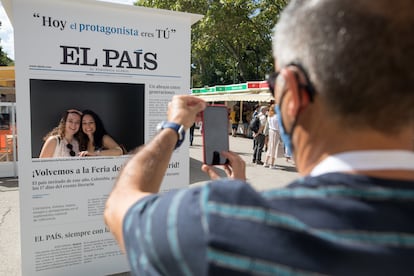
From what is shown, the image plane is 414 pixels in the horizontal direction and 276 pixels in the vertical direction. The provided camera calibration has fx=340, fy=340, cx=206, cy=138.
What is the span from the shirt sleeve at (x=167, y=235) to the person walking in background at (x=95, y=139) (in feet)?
7.45

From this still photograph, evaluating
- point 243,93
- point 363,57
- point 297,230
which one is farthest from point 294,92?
point 243,93

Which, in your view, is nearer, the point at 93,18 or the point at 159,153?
the point at 159,153

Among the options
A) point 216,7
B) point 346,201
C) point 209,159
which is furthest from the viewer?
point 216,7

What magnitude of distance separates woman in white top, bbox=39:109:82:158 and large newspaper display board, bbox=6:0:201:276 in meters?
0.05

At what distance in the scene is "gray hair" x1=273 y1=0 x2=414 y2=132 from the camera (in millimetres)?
700

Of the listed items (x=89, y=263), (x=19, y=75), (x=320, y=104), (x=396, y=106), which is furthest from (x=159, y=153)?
(x=89, y=263)

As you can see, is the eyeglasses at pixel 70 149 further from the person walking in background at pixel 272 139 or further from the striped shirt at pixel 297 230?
the person walking in background at pixel 272 139

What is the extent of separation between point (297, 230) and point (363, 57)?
1.25 ft

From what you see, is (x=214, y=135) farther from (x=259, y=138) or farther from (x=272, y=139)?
(x=259, y=138)

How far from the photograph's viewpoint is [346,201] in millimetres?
699

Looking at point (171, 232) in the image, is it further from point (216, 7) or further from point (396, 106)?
point (216, 7)

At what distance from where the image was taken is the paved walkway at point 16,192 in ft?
12.7

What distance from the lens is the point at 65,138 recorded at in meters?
2.88

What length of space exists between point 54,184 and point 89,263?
0.84 meters
